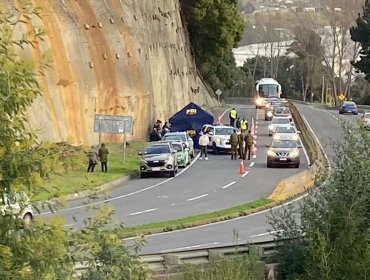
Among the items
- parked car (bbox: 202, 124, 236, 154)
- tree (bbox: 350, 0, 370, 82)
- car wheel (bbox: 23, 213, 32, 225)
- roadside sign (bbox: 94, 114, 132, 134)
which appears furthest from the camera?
tree (bbox: 350, 0, 370, 82)

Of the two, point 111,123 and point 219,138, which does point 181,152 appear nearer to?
point 111,123

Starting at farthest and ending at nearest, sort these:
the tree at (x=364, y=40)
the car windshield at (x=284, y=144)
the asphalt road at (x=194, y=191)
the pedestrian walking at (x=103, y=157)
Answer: the tree at (x=364, y=40), the car windshield at (x=284, y=144), the pedestrian walking at (x=103, y=157), the asphalt road at (x=194, y=191)

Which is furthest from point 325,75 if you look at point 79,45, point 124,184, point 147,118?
point 124,184

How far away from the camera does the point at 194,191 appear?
118ft

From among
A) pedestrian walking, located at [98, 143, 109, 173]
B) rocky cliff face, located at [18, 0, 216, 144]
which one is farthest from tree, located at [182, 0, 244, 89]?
pedestrian walking, located at [98, 143, 109, 173]

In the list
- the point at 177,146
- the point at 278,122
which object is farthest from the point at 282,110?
the point at 177,146

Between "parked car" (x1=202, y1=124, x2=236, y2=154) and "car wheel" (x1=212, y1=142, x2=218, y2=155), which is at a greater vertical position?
"parked car" (x1=202, y1=124, x2=236, y2=154)

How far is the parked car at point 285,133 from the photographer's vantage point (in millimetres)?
47031

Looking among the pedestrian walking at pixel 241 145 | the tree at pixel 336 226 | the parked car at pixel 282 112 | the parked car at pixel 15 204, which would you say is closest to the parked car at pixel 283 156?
the pedestrian walking at pixel 241 145

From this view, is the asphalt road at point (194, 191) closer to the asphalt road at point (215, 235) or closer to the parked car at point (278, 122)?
the asphalt road at point (215, 235)

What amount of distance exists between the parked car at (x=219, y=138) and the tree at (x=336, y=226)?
2836cm

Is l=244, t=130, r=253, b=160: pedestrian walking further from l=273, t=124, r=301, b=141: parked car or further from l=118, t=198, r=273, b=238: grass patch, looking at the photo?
l=118, t=198, r=273, b=238: grass patch

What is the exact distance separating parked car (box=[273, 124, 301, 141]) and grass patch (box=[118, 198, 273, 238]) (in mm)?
13762

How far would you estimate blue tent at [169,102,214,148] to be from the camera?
53375mm
